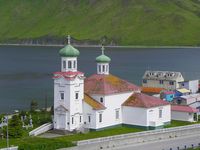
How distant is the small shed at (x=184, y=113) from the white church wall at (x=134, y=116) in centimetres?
772

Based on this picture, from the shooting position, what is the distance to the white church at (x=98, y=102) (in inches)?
2638

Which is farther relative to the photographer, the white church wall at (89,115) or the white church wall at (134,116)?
the white church wall at (134,116)

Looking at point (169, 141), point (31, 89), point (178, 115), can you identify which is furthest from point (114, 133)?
point (31, 89)

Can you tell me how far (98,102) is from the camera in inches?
2739

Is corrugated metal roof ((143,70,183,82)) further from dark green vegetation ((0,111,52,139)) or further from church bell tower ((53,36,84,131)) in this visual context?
church bell tower ((53,36,84,131))

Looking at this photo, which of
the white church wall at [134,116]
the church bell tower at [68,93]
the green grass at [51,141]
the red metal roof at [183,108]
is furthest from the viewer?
the red metal roof at [183,108]

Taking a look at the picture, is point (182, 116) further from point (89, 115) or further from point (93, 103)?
point (89, 115)

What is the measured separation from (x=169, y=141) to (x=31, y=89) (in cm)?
8239

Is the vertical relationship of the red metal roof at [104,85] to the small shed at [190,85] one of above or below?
below

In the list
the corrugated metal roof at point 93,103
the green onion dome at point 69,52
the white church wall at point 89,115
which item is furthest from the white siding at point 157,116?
the green onion dome at point 69,52

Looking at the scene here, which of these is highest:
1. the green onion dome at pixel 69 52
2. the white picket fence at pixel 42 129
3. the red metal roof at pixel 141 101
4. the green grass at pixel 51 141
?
the green onion dome at pixel 69 52

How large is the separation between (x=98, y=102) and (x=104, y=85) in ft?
7.72

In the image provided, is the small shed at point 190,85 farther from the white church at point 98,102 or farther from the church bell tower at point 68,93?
the church bell tower at point 68,93

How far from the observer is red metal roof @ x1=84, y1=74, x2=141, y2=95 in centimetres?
A: 6981
